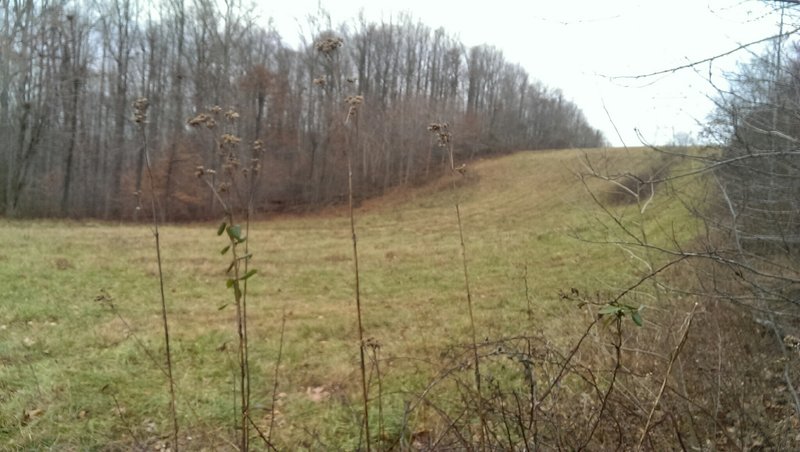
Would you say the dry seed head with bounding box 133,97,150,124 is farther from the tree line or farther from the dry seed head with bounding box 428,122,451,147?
the tree line

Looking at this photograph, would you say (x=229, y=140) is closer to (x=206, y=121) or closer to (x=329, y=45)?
(x=206, y=121)

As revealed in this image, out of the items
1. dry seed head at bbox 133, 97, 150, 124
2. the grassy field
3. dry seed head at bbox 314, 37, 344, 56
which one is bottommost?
the grassy field

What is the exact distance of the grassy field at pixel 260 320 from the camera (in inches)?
159

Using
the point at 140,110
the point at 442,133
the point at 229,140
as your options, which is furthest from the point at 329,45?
the point at 140,110


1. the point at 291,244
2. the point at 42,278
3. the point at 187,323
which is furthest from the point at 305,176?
the point at 187,323

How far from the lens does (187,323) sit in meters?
7.03

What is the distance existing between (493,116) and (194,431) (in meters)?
30.9

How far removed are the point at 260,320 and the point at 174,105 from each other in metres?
25.5

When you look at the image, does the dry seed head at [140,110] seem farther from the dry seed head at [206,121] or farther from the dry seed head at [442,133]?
the dry seed head at [442,133]

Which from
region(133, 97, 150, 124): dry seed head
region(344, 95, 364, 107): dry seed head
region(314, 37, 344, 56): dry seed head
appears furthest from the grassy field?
region(314, 37, 344, 56): dry seed head

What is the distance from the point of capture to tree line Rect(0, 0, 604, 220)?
80.7 ft

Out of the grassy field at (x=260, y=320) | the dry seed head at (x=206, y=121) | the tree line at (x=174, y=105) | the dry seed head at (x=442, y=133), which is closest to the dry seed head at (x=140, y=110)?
the dry seed head at (x=206, y=121)

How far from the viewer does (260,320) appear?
735 centimetres

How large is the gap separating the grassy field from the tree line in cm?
1038
